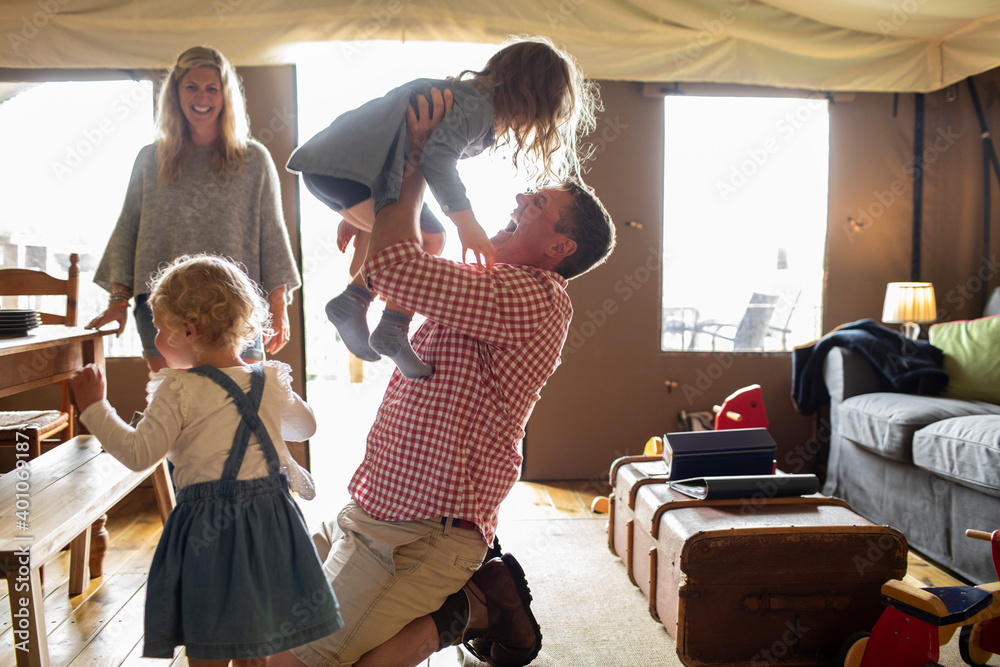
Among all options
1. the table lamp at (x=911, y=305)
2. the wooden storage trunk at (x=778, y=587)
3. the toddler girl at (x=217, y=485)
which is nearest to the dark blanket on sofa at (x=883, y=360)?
the table lamp at (x=911, y=305)

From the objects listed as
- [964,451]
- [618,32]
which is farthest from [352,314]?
[618,32]

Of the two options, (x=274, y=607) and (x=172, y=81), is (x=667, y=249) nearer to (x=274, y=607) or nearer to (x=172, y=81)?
(x=172, y=81)

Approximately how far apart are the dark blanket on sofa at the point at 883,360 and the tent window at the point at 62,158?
12.4 feet

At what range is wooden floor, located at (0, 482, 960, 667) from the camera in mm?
1857

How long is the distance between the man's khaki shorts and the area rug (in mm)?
622

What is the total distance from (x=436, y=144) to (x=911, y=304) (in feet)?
10.6

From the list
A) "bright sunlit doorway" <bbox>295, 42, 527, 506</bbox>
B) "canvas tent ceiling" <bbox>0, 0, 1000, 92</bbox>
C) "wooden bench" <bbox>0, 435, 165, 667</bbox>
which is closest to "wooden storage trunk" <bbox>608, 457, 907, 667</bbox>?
"wooden bench" <bbox>0, 435, 165, 667</bbox>

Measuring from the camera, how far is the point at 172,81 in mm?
2029

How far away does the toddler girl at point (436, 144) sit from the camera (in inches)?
48.0

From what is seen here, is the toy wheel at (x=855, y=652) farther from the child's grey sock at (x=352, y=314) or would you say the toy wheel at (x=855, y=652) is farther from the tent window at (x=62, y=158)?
the tent window at (x=62, y=158)

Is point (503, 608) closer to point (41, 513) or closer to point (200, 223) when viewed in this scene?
point (41, 513)

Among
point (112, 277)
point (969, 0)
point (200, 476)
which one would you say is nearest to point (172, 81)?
point (112, 277)

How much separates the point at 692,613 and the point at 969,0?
3.13m

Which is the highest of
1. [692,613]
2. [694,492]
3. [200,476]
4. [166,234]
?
[166,234]
